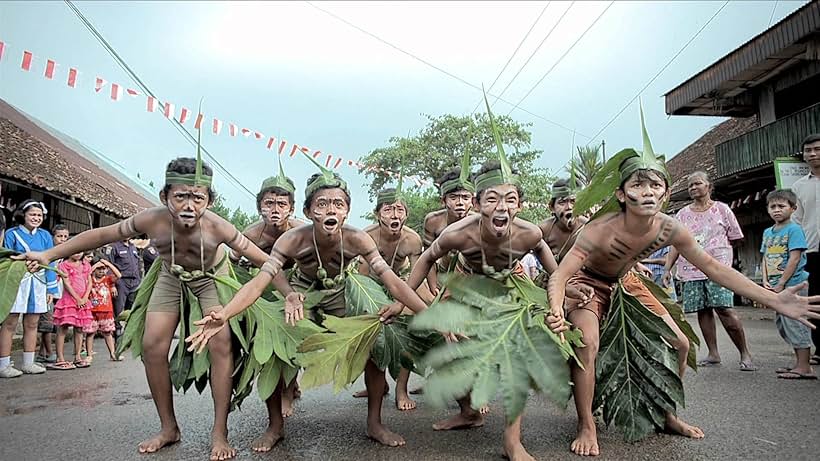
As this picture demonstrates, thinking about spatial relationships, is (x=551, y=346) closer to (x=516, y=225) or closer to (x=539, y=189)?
(x=516, y=225)

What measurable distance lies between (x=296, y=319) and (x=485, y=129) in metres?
28.1

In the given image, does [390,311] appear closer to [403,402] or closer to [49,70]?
[403,402]

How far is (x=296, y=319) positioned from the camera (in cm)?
362

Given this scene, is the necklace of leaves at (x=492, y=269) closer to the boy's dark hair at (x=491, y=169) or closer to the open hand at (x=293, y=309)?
the boy's dark hair at (x=491, y=169)

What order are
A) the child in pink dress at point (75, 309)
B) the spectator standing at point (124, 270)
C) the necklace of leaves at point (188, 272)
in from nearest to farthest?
the necklace of leaves at point (188, 272), the child in pink dress at point (75, 309), the spectator standing at point (124, 270)

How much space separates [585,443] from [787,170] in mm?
6879

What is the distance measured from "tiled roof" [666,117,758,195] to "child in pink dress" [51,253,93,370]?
50.6ft

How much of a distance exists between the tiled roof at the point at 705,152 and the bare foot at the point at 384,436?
15929mm

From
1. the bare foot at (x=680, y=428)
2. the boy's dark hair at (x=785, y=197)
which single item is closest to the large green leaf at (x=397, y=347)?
the bare foot at (x=680, y=428)

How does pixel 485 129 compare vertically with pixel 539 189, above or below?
above

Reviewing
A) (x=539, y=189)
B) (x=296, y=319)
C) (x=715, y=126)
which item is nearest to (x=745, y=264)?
(x=715, y=126)

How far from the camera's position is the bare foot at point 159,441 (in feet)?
11.5

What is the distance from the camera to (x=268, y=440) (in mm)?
3590

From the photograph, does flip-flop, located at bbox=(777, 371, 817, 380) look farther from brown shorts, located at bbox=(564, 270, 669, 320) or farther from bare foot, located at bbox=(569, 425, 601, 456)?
bare foot, located at bbox=(569, 425, 601, 456)
